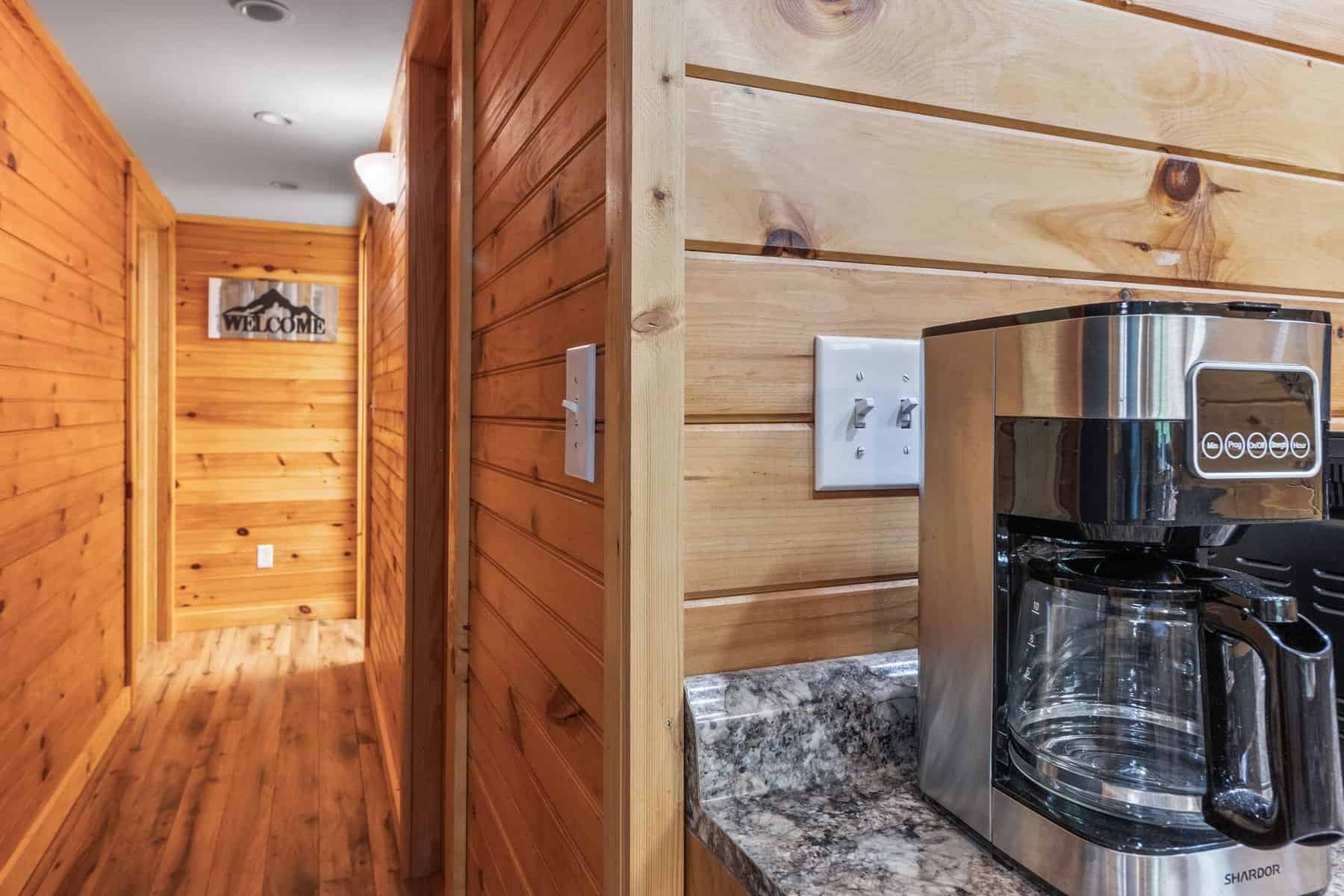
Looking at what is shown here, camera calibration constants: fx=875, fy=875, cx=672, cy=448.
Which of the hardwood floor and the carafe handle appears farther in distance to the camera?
the hardwood floor

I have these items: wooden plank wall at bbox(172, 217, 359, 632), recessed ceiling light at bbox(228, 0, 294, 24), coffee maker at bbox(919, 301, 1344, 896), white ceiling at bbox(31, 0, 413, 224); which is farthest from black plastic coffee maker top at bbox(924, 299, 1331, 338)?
wooden plank wall at bbox(172, 217, 359, 632)

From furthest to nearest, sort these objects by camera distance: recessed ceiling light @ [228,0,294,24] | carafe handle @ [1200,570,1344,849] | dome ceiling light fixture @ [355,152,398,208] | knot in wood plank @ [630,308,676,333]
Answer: dome ceiling light fixture @ [355,152,398,208] → recessed ceiling light @ [228,0,294,24] → knot in wood plank @ [630,308,676,333] → carafe handle @ [1200,570,1344,849]

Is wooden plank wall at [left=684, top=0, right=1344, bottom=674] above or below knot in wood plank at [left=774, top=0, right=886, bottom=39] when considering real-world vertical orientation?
below

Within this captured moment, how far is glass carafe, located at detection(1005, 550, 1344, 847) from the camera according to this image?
518 millimetres

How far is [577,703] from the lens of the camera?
0.95 m

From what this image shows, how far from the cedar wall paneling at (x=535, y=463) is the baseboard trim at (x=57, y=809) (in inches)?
59.5

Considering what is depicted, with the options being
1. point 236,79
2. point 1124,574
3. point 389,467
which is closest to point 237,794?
point 389,467

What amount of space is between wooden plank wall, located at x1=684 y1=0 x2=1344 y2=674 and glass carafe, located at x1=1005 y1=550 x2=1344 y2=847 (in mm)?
227

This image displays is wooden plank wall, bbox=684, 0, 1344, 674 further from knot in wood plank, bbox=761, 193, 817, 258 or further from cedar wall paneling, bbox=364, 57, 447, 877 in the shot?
cedar wall paneling, bbox=364, 57, 447, 877

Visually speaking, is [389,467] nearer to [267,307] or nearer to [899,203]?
[267,307]

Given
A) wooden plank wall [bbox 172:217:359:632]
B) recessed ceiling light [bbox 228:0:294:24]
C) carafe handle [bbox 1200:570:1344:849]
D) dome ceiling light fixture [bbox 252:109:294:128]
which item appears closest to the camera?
carafe handle [bbox 1200:570:1344:849]

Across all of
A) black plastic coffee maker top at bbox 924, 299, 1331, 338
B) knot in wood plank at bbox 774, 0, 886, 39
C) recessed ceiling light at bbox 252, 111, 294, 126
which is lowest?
black plastic coffee maker top at bbox 924, 299, 1331, 338

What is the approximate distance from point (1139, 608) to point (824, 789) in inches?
12.3

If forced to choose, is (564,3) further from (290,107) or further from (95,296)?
(95,296)
